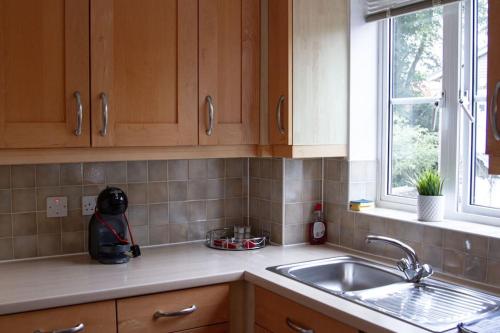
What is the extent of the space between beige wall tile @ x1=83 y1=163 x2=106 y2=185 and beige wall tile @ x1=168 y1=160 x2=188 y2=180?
314 millimetres

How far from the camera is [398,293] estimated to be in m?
1.98

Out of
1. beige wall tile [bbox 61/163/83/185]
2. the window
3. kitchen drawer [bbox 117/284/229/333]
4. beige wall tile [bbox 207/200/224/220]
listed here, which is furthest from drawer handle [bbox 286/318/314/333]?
beige wall tile [bbox 61/163/83/185]

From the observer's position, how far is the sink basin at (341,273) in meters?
2.25

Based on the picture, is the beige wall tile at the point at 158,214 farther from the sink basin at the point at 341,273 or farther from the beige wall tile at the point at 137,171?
the sink basin at the point at 341,273

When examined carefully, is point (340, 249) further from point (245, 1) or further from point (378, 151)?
point (245, 1)

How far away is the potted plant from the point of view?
223cm

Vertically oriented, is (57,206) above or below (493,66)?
below

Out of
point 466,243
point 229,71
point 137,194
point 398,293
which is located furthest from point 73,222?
point 466,243

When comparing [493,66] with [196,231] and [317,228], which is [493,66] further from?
[196,231]

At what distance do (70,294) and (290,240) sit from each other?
3.64ft

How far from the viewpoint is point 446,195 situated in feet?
7.53

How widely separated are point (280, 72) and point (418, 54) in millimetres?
603

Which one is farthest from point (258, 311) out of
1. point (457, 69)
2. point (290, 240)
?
point (457, 69)

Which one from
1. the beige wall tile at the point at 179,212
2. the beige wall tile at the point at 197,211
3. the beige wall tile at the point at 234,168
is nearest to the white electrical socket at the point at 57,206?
the beige wall tile at the point at 179,212
